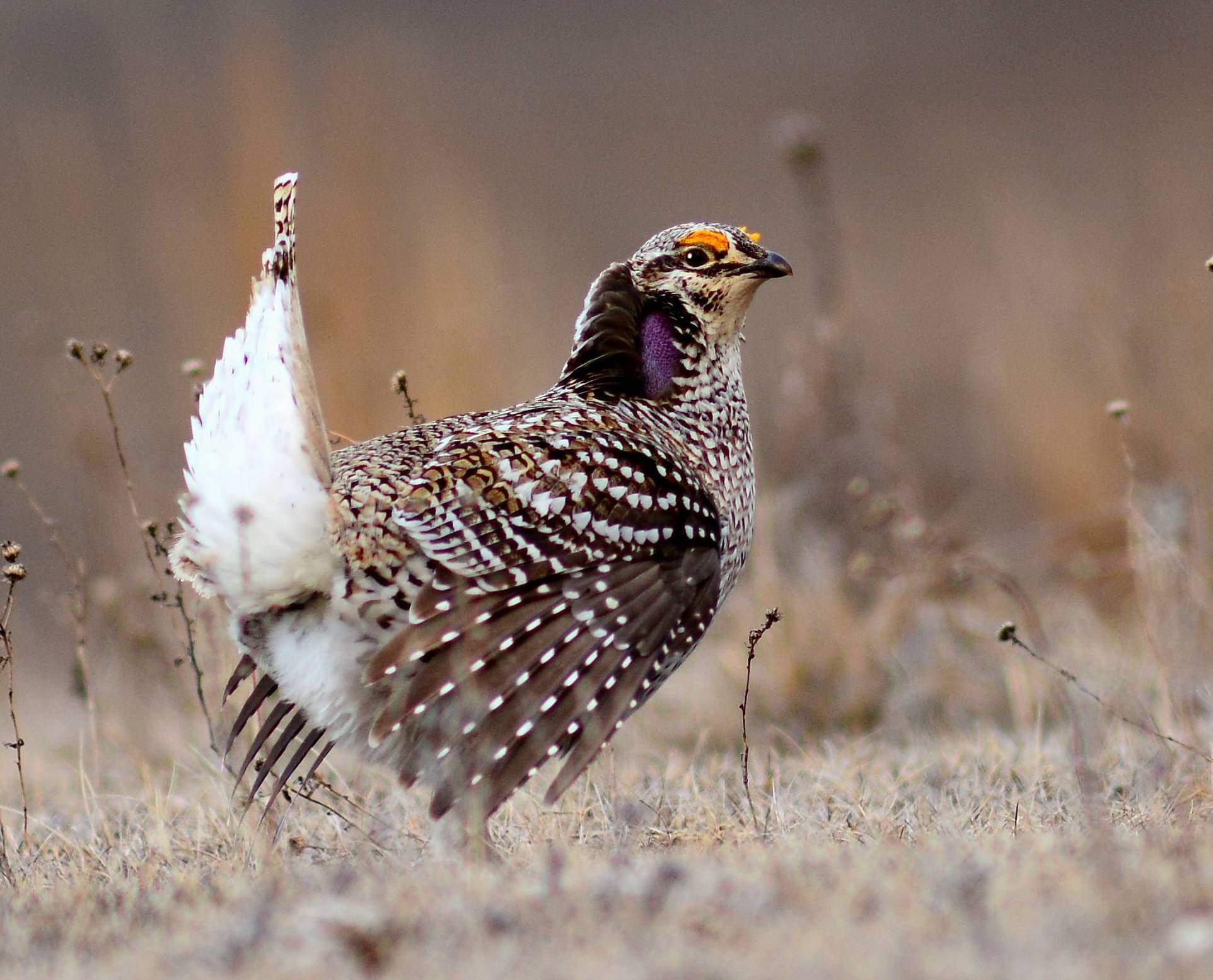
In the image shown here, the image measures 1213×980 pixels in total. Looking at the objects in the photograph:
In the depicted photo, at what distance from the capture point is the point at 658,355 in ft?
13.6

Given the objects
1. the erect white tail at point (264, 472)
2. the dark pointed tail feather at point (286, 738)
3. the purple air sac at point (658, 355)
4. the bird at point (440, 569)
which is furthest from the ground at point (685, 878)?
the purple air sac at point (658, 355)

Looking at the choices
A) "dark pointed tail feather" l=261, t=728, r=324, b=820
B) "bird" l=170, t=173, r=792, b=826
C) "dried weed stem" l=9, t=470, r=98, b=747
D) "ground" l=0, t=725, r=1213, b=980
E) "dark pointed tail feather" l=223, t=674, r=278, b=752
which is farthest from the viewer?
"dried weed stem" l=9, t=470, r=98, b=747

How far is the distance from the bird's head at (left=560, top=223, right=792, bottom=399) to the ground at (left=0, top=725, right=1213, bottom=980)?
3.44 feet

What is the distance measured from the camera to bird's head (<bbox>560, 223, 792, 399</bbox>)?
4.11 m

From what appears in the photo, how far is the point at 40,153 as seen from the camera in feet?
23.4

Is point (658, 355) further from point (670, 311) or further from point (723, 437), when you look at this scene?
point (723, 437)

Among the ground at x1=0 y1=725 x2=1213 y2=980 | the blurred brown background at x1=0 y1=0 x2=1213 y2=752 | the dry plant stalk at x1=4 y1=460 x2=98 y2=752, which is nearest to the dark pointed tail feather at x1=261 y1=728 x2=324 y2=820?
the ground at x1=0 y1=725 x2=1213 y2=980

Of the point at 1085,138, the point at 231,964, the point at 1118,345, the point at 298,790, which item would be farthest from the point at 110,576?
the point at 1085,138

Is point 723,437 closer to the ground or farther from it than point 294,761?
farther from it

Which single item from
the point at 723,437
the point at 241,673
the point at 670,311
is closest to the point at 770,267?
the point at 670,311

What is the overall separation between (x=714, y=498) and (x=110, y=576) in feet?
10.0

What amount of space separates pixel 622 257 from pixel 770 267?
32.6ft

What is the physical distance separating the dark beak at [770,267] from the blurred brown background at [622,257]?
4.28ft

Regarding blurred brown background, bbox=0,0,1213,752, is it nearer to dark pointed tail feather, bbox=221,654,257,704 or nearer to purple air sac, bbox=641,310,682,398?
dark pointed tail feather, bbox=221,654,257,704
